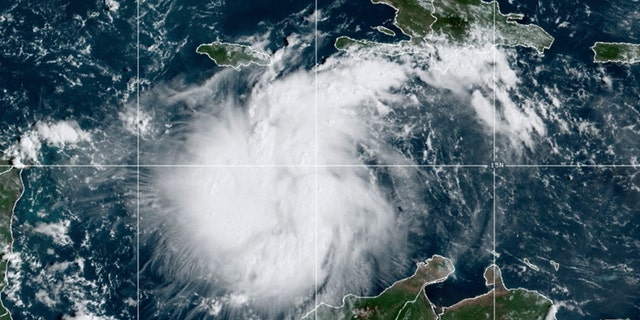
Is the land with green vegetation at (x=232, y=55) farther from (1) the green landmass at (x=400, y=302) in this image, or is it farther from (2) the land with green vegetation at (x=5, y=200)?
(1) the green landmass at (x=400, y=302)

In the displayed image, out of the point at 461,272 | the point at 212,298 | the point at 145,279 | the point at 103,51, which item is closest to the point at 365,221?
the point at 461,272

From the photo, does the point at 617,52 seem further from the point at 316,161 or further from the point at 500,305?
the point at 316,161

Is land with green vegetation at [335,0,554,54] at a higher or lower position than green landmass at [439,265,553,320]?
higher

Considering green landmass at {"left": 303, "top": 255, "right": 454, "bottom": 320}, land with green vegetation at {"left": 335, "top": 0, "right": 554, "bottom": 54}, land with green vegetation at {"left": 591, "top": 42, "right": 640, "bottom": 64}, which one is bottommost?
green landmass at {"left": 303, "top": 255, "right": 454, "bottom": 320}

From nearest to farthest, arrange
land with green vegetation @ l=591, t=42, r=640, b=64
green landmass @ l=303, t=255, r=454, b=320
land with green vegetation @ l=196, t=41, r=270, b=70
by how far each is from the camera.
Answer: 1. green landmass @ l=303, t=255, r=454, b=320
2. land with green vegetation @ l=196, t=41, r=270, b=70
3. land with green vegetation @ l=591, t=42, r=640, b=64

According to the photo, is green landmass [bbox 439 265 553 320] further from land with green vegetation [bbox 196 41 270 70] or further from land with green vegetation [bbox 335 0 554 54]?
land with green vegetation [bbox 196 41 270 70]

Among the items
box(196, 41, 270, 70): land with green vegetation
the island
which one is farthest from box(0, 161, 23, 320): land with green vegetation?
the island
